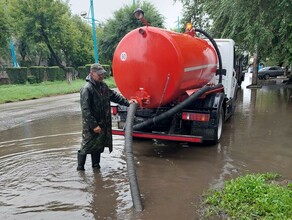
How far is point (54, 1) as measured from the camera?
28.9m

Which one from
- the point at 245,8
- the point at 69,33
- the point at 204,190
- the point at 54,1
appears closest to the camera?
the point at 204,190

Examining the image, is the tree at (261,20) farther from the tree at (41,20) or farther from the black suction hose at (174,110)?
the tree at (41,20)

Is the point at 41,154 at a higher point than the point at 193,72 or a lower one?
lower

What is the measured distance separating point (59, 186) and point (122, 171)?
3.54 feet

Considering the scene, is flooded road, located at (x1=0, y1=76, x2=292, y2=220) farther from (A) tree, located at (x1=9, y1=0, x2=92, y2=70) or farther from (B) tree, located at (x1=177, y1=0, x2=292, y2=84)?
(A) tree, located at (x1=9, y1=0, x2=92, y2=70)

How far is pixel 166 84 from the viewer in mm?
5559

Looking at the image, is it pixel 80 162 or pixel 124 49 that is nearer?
pixel 80 162

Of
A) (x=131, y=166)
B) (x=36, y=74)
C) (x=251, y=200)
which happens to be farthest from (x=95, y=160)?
(x=36, y=74)

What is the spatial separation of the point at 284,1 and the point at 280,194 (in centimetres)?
839

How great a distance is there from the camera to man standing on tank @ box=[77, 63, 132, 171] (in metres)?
4.99

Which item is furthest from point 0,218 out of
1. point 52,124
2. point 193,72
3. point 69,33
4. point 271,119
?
point 69,33

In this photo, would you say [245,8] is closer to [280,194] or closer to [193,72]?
[193,72]

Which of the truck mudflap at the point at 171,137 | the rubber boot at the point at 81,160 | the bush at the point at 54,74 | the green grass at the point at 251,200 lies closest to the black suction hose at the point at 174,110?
the truck mudflap at the point at 171,137

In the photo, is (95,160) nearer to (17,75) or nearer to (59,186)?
(59,186)
